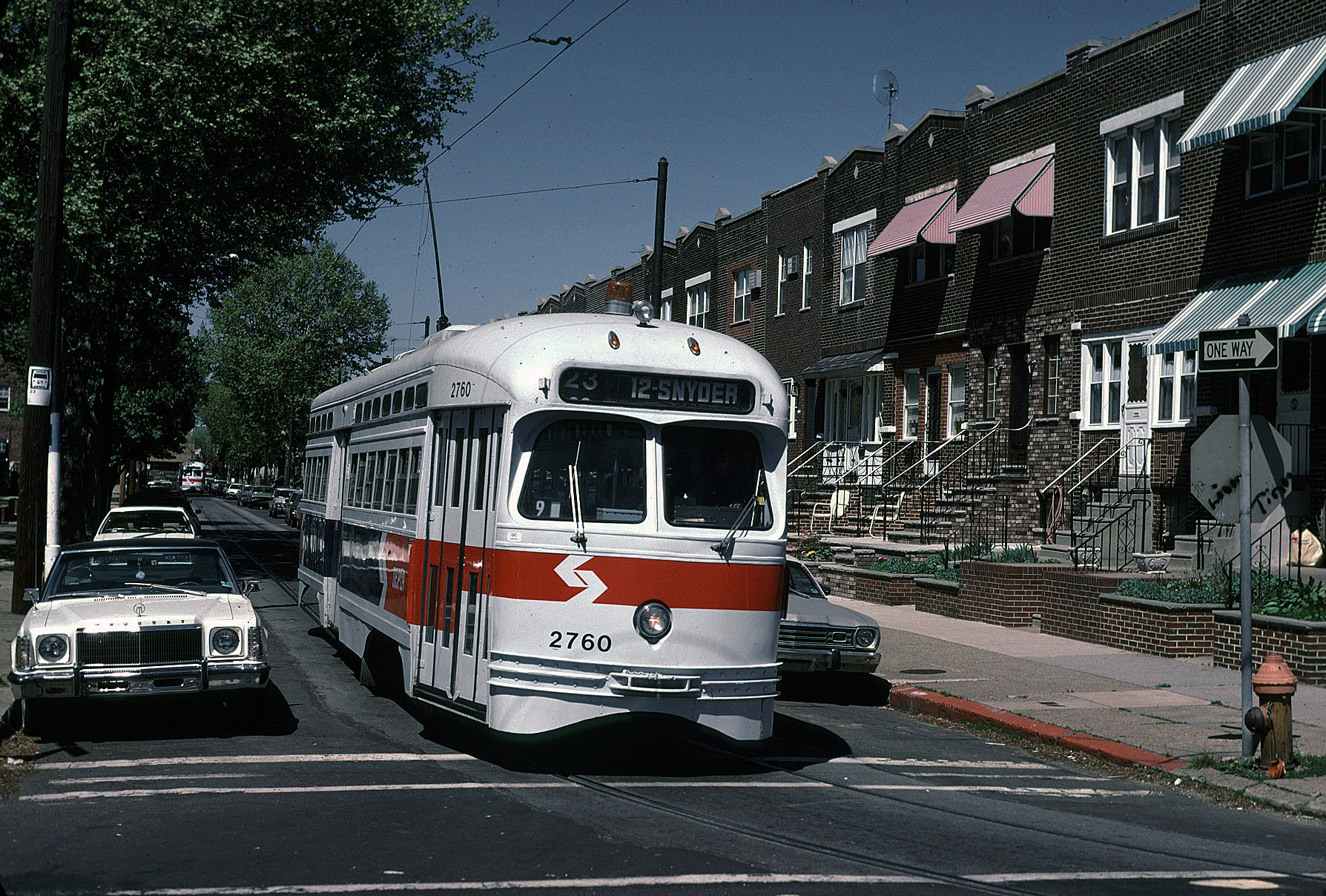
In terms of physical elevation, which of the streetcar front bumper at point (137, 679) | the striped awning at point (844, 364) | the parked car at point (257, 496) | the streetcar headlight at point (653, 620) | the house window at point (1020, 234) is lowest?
the streetcar front bumper at point (137, 679)

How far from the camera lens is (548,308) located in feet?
197

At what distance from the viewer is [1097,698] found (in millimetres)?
13445

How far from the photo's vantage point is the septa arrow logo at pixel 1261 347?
10281 millimetres

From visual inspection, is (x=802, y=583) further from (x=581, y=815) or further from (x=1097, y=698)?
(x=581, y=815)

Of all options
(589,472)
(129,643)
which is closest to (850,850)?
(589,472)

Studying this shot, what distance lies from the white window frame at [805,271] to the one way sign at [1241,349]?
25.4 metres

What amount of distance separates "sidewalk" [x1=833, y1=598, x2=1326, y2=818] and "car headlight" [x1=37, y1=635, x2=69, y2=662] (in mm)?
7885

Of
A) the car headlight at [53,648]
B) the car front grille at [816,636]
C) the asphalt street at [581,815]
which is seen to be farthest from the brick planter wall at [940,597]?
the car headlight at [53,648]

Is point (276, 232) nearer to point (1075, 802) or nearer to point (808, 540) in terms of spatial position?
point (808, 540)

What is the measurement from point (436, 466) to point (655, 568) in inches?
95.1

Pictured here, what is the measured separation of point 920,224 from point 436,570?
67.9 feet

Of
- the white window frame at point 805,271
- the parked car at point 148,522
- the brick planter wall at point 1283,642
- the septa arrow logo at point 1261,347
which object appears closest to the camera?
the septa arrow logo at point 1261,347

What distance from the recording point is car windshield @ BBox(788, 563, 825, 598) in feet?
49.7

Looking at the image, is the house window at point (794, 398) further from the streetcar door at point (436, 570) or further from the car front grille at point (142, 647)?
the car front grille at point (142, 647)
